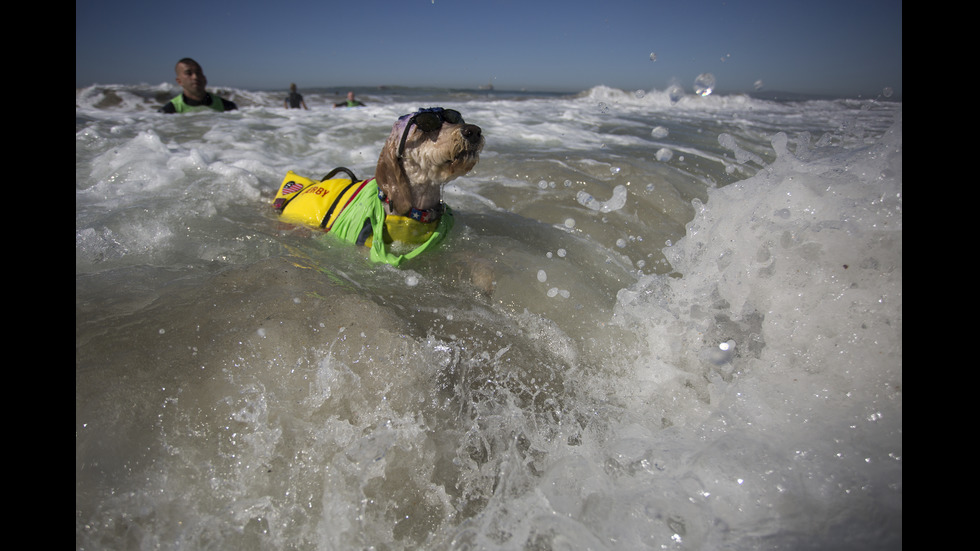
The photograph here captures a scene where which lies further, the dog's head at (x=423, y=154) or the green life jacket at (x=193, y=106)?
the green life jacket at (x=193, y=106)

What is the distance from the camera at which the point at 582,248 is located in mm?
3533

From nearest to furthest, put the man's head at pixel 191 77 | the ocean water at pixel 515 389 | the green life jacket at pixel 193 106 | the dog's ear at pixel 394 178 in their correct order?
the ocean water at pixel 515 389 → the dog's ear at pixel 394 178 → the man's head at pixel 191 77 → the green life jacket at pixel 193 106

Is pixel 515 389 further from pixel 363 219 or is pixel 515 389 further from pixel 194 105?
pixel 194 105

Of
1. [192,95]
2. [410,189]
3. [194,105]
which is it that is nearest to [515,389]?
[410,189]

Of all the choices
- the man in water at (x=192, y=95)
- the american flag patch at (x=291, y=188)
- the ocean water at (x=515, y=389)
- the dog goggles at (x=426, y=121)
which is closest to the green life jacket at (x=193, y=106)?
→ the man in water at (x=192, y=95)

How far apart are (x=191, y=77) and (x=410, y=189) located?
674 centimetres

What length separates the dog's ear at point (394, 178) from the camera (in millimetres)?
3004

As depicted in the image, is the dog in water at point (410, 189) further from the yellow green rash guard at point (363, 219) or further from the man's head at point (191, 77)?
the man's head at point (191, 77)

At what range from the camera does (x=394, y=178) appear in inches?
119

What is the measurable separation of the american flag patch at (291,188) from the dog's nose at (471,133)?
195cm

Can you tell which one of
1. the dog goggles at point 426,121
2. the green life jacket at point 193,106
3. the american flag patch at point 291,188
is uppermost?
the green life jacket at point 193,106

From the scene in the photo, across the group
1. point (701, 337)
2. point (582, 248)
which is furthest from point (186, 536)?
point (582, 248)
